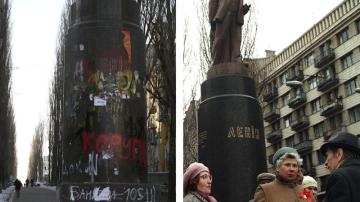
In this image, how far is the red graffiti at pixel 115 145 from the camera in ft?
10.3

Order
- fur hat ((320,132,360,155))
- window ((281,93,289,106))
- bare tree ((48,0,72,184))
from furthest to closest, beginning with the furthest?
1. window ((281,93,289,106))
2. bare tree ((48,0,72,184))
3. fur hat ((320,132,360,155))

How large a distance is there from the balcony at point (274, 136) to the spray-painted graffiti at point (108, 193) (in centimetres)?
4405

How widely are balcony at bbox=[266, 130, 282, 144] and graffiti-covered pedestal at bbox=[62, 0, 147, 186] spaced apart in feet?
145

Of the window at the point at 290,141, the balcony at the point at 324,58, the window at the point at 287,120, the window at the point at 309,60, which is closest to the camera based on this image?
the balcony at the point at 324,58

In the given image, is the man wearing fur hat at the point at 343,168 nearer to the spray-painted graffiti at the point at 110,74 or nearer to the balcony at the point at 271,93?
the spray-painted graffiti at the point at 110,74

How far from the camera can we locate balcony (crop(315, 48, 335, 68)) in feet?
123

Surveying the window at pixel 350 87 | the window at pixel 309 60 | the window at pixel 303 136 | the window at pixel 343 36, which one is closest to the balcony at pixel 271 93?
the window at pixel 303 136

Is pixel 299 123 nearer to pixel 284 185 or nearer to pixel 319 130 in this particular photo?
pixel 319 130

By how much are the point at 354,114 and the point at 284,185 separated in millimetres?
33790

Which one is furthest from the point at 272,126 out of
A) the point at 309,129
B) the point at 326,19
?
the point at 326,19

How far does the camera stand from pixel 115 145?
3.15 metres

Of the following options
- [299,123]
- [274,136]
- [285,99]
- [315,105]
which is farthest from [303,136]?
[285,99]

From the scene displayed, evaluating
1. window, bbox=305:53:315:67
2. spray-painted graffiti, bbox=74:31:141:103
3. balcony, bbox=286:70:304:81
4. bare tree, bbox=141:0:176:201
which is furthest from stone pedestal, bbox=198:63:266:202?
window, bbox=305:53:315:67

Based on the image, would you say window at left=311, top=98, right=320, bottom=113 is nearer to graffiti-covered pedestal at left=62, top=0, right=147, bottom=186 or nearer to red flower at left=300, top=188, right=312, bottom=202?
red flower at left=300, top=188, right=312, bottom=202
